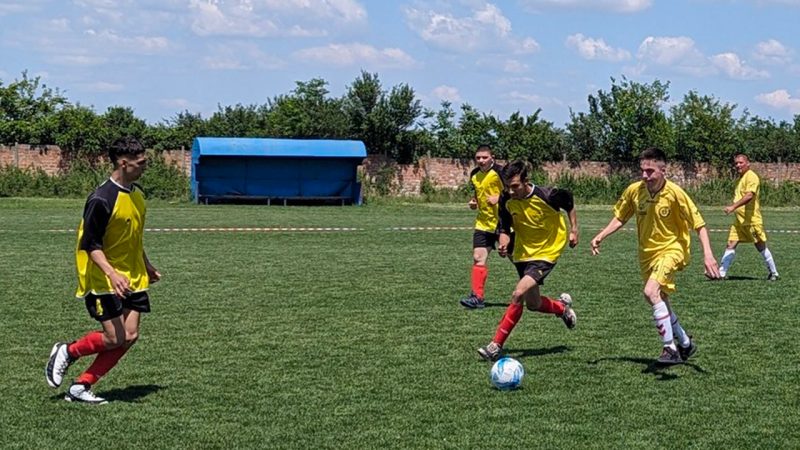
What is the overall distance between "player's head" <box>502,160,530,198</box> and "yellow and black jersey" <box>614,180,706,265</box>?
97 centimetres

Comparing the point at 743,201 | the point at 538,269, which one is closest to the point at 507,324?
the point at 538,269

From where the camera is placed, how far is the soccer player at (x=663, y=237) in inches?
365

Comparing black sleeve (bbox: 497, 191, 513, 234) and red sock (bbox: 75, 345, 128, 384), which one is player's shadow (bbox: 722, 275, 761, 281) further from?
red sock (bbox: 75, 345, 128, 384)

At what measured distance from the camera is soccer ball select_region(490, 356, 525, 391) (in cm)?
842

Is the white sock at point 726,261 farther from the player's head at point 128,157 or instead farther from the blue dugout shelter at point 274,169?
the blue dugout shelter at point 274,169

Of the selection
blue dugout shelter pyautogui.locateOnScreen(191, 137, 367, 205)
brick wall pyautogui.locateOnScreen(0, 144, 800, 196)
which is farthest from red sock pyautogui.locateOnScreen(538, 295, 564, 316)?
brick wall pyautogui.locateOnScreen(0, 144, 800, 196)

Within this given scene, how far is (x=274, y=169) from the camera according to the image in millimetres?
42344

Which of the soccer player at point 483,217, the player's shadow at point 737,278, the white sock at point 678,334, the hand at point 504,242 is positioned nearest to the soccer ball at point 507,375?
the white sock at point 678,334

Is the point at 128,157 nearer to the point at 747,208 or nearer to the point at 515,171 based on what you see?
the point at 515,171

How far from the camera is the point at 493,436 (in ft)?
23.2

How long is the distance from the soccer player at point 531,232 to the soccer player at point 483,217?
292 cm

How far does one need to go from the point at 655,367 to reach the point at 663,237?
3.71 ft

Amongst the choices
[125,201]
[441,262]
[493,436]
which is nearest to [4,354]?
[125,201]

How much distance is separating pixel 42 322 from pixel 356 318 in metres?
3.40
